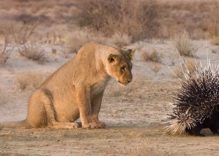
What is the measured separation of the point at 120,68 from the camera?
13203mm

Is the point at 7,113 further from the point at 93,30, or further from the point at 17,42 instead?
the point at 93,30

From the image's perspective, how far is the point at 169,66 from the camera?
24.5 metres

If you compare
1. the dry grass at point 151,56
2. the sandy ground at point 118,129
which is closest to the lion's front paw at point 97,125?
the sandy ground at point 118,129

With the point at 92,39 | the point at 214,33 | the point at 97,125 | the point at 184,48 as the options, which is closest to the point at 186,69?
the point at 97,125

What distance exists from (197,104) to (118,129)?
1665mm

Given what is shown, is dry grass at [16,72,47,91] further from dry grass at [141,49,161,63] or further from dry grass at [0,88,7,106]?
dry grass at [141,49,161,63]

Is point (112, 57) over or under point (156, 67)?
over

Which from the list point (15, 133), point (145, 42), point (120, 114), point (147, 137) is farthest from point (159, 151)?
point (145, 42)

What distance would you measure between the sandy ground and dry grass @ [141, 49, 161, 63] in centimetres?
109

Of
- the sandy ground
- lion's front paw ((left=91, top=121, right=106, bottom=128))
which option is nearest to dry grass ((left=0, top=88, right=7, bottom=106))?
the sandy ground

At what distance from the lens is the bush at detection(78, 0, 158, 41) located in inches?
1283

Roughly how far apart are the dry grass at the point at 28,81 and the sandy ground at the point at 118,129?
0.45 ft

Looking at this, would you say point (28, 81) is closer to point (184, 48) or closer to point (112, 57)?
point (112, 57)

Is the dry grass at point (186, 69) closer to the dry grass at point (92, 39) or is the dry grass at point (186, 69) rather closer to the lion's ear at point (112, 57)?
the lion's ear at point (112, 57)
